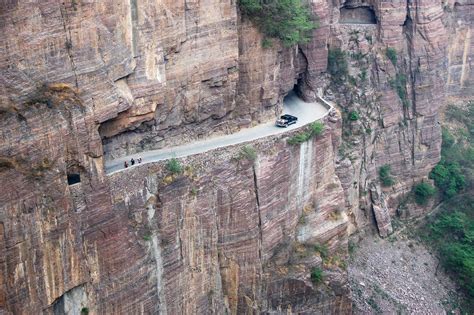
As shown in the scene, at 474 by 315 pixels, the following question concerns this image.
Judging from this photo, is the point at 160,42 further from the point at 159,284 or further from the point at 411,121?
the point at 411,121

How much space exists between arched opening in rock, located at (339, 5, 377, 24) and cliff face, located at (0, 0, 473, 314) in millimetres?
137

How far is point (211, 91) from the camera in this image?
3994cm

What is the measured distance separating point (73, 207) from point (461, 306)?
99.7ft

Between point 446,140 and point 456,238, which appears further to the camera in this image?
point 446,140

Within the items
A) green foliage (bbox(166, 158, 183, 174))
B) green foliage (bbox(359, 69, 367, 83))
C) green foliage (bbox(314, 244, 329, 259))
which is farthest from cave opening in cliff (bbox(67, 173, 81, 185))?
green foliage (bbox(359, 69, 367, 83))

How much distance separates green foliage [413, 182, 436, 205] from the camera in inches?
2207

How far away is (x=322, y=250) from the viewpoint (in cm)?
4466

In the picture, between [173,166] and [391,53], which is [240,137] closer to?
[173,166]

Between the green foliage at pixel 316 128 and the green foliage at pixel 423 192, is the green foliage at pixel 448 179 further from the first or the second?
the green foliage at pixel 316 128

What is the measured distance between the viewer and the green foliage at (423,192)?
56.1m

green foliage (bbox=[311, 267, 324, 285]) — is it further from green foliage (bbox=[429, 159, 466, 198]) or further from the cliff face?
green foliage (bbox=[429, 159, 466, 198])

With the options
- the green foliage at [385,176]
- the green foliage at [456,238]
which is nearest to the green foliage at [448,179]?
the green foliage at [456,238]

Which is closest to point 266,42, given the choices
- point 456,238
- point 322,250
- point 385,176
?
point 322,250

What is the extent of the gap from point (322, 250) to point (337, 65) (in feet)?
48.7
